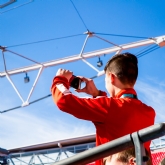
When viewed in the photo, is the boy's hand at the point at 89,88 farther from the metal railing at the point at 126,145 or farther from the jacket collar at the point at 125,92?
the metal railing at the point at 126,145

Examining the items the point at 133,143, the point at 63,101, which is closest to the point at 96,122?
the point at 63,101

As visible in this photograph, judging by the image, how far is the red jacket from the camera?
62.5 inches

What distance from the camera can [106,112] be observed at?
1605 mm

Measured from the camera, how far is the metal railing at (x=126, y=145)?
0.92 metres

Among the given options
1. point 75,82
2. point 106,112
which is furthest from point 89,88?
point 106,112

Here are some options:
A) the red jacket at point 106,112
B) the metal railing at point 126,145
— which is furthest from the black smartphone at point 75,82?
the metal railing at point 126,145

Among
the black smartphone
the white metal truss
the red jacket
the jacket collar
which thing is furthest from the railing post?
the white metal truss

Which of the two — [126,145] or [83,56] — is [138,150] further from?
[83,56]

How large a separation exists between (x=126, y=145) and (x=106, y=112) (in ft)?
2.09

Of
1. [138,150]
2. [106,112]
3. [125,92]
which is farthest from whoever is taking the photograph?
[125,92]

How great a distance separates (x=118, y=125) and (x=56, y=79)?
42 centimetres

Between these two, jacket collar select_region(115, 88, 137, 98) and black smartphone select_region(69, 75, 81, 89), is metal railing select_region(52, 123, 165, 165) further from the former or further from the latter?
black smartphone select_region(69, 75, 81, 89)

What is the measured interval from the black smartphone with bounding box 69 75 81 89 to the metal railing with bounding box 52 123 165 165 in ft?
3.04

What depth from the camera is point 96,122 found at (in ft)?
5.41
